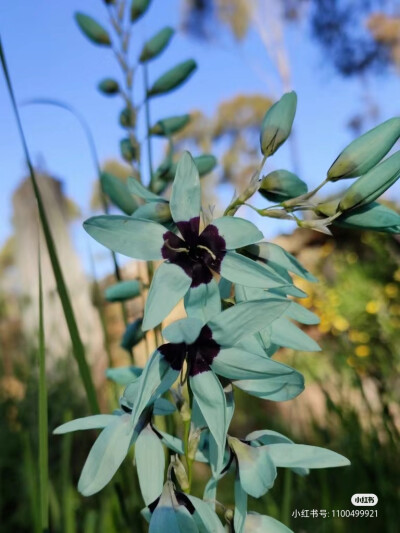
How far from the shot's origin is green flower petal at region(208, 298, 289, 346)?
0.38 metres

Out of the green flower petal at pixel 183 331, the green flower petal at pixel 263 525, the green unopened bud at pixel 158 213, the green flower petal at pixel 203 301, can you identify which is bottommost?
the green flower petal at pixel 263 525

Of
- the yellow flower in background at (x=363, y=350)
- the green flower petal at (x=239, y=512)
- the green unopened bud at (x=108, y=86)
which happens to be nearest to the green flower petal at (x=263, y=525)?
the green flower petal at (x=239, y=512)

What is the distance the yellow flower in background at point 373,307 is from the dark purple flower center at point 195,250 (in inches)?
121

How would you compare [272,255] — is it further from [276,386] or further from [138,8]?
[138,8]

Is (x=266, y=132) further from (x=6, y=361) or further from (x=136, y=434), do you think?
(x=6, y=361)

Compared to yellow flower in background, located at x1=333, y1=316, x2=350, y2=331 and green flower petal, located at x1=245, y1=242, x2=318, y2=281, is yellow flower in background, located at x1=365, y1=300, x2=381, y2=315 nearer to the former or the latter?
yellow flower in background, located at x1=333, y1=316, x2=350, y2=331

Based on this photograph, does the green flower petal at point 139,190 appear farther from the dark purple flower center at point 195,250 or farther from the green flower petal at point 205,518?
the green flower petal at point 205,518

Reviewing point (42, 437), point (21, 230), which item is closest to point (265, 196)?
point (42, 437)

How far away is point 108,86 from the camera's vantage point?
42.4 inches

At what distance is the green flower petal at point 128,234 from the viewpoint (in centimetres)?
40

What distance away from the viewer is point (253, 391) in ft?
1.36

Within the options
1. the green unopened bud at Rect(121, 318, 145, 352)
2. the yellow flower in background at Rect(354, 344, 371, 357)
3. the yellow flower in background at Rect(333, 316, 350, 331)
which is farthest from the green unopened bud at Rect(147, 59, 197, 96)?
the yellow flower in background at Rect(333, 316, 350, 331)

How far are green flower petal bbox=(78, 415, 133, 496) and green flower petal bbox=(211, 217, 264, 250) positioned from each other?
15 centimetres

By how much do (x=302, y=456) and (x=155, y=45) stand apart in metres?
0.85
